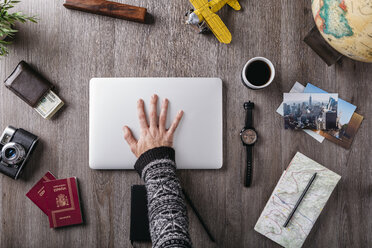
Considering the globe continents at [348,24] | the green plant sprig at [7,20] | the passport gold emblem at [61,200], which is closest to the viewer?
the globe continents at [348,24]

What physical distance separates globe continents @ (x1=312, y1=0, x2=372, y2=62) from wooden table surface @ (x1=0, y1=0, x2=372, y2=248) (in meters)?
0.18

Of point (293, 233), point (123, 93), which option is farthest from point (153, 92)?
point (293, 233)

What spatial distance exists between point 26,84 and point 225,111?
26.8 inches

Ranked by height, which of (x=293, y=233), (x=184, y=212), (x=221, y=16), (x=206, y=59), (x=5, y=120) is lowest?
(x=293, y=233)

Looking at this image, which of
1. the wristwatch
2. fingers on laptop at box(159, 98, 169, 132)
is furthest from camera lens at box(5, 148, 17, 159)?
the wristwatch

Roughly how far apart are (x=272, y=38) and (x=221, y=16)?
7.8 inches

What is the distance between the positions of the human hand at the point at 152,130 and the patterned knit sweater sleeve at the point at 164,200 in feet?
0.13

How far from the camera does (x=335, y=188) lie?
933 mm

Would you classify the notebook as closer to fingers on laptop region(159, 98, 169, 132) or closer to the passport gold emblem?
fingers on laptop region(159, 98, 169, 132)

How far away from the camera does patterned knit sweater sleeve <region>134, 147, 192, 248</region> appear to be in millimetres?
737

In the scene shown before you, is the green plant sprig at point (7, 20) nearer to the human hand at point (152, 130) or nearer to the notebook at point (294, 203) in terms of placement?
the human hand at point (152, 130)

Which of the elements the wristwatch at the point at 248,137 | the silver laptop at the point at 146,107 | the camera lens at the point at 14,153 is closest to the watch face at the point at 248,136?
the wristwatch at the point at 248,137

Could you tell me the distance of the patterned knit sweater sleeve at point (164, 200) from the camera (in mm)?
737

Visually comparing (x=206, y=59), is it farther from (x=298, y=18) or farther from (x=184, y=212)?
(x=184, y=212)
